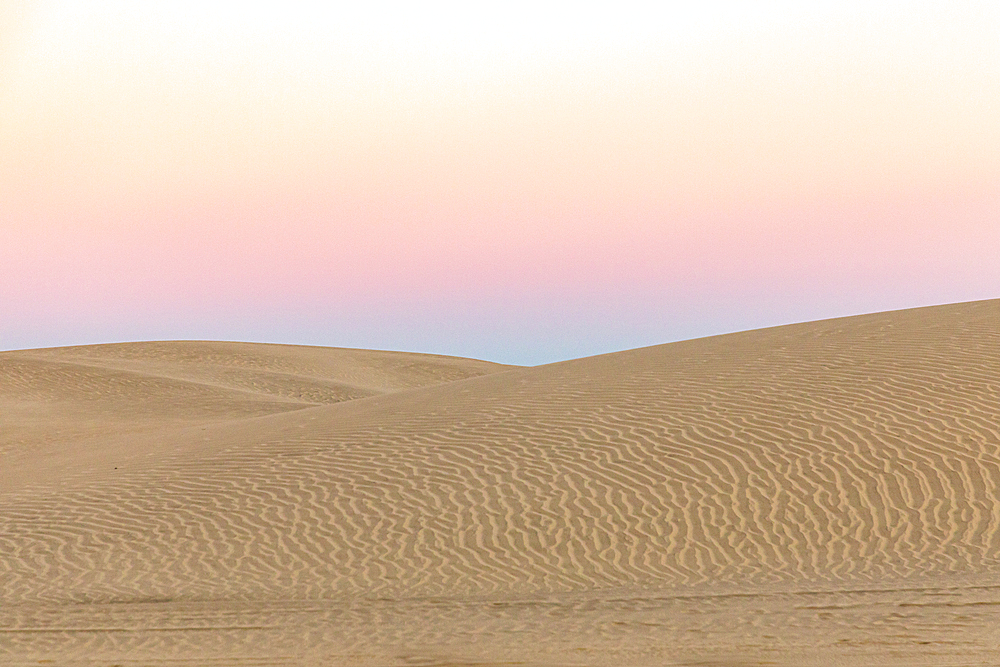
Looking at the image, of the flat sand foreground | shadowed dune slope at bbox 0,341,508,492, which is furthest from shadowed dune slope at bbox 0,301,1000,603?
shadowed dune slope at bbox 0,341,508,492

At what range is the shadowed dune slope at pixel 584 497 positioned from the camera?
7.63 metres

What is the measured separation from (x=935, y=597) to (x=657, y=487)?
322cm

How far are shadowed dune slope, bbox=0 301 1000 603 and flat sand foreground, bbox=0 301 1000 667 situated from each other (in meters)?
0.04

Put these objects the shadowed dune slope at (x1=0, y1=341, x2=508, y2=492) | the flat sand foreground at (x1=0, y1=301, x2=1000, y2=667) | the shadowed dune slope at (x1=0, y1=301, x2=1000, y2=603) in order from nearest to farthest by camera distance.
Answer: the flat sand foreground at (x1=0, y1=301, x2=1000, y2=667), the shadowed dune slope at (x1=0, y1=301, x2=1000, y2=603), the shadowed dune slope at (x1=0, y1=341, x2=508, y2=492)

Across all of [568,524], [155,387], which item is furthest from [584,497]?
[155,387]

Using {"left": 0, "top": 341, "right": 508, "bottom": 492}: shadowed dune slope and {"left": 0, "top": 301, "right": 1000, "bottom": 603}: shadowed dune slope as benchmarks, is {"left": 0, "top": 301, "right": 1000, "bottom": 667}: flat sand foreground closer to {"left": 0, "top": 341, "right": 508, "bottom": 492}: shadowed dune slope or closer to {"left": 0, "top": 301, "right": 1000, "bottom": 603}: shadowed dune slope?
{"left": 0, "top": 301, "right": 1000, "bottom": 603}: shadowed dune slope

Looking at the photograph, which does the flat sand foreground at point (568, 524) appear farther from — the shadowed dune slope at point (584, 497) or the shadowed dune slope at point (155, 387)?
the shadowed dune slope at point (155, 387)

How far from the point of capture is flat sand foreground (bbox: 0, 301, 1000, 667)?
19.5ft

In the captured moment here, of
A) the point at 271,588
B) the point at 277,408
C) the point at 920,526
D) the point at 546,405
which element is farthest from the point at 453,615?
the point at 277,408

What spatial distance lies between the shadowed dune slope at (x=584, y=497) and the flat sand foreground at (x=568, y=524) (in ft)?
0.12

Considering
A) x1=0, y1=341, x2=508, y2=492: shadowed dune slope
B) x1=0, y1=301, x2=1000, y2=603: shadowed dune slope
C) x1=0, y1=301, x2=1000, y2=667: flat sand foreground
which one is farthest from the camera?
x1=0, y1=341, x2=508, y2=492: shadowed dune slope

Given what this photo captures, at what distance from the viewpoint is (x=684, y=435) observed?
34.6 ft

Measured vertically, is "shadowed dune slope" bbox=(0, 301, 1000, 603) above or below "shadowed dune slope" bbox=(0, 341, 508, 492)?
below

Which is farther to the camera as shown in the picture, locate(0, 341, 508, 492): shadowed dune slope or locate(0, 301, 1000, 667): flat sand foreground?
locate(0, 341, 508, 492): shadowed dune slope
